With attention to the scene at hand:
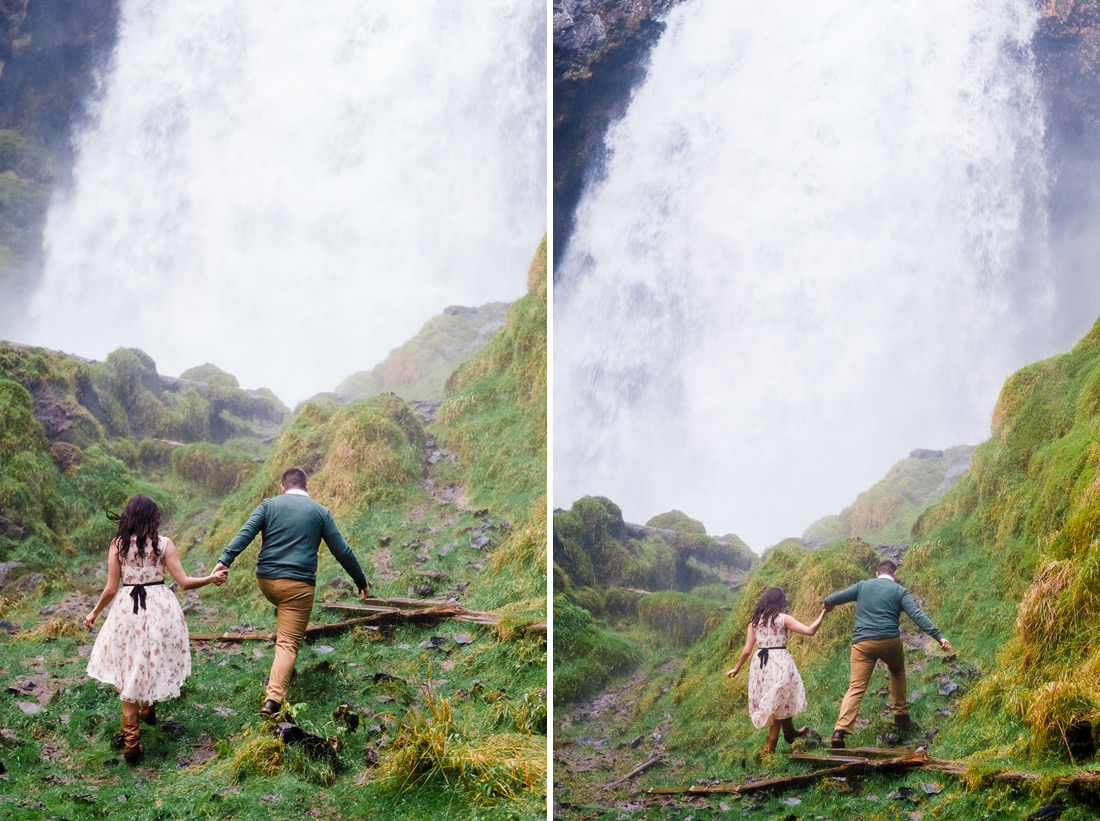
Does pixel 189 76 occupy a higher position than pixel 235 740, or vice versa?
pixel 189 76

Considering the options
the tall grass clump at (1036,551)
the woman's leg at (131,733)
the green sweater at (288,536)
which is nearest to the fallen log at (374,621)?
the green sweater at (288,536)

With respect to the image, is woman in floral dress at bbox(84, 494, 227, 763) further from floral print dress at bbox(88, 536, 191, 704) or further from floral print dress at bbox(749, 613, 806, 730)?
floral print dress at bbox(749, 613, 806, 730)

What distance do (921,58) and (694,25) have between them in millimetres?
1858

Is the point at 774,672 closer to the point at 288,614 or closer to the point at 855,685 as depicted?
the point at 855,685

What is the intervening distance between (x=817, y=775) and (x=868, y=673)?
0.65 meters

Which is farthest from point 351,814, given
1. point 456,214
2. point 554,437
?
point 456,214

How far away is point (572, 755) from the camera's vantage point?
548 centimetres

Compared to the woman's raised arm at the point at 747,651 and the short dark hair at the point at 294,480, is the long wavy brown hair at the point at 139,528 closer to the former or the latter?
the short dark hair at the point at 294,480

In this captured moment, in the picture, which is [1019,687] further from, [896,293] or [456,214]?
[456,214]

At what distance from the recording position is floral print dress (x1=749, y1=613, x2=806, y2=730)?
189 inches

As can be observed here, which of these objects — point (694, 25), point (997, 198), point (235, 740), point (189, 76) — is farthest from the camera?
point (694, 25)

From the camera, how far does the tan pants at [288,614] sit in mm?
4301

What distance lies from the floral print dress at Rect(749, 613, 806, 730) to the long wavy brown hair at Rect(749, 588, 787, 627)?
0.03 meters

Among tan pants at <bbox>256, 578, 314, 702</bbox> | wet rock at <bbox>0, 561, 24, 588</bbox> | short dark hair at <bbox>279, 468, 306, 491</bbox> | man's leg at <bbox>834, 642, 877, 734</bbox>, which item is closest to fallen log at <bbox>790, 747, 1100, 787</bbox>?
man's leg at <bbox>834, 642, 877, 734</bbox>
